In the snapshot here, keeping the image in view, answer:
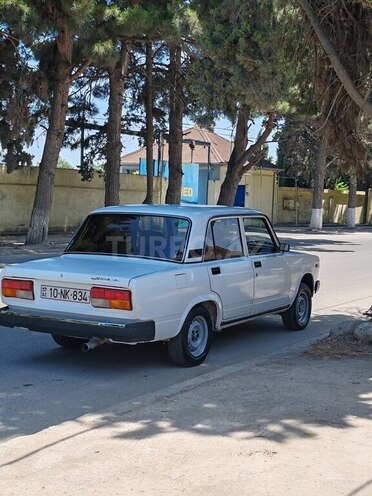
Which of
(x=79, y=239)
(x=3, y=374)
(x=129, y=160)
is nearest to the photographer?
(x=3, y=374)

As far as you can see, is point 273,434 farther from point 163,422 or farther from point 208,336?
point 208,336

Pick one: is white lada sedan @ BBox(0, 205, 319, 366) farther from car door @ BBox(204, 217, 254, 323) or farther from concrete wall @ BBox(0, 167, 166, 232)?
concrete wall @ BBox(0, 167, 166, 232)

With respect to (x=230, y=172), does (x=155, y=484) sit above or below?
below

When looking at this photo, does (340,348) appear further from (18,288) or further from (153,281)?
(18,288)

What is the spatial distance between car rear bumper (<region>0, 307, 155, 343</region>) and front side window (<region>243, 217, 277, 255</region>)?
2.20 metres

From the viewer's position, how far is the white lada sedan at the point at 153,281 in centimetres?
623

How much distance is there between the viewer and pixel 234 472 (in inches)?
160

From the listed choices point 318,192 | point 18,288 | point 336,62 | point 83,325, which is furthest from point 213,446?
point 318,192

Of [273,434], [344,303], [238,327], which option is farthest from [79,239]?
[344,303]

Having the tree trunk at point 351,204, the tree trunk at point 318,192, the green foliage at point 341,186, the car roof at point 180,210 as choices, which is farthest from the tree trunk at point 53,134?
the green foliage at point 341,186

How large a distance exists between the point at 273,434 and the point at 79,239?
3.69 metres

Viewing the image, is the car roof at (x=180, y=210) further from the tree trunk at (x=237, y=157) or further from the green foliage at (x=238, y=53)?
the tree trunk at (x=237, y=157)

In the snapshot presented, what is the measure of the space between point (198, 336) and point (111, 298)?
119 centimetres

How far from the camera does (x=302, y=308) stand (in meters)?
9.27
